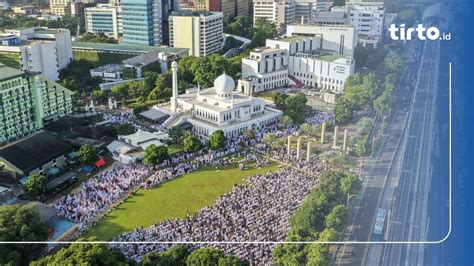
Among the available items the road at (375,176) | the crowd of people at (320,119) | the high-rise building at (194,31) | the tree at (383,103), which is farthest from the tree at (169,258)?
the high-rise building at (194,31)

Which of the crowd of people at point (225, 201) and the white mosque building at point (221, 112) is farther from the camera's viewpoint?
the white mosque building at point (221, 112)

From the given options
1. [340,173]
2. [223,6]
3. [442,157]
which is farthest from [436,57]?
[223,6]

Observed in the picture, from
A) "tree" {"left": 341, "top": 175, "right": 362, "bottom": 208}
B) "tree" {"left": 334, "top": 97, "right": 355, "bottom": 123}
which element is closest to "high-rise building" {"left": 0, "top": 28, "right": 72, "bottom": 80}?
"tree" {"left": 334, "top": 97, "right": 355, "bottom": 123}

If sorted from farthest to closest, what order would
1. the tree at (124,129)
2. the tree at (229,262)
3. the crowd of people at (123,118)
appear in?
1. the crowd of people at (123,118)
2. the tree at (124,129)
3. the tree at (229,262)

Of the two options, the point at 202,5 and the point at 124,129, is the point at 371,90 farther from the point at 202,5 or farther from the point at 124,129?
the point at 202,5

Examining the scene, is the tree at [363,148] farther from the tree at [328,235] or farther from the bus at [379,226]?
the tree at [328,235]

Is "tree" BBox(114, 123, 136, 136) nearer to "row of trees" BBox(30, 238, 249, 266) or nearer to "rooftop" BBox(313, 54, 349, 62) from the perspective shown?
"row of trees" BBox(30, 238, 249, 266)

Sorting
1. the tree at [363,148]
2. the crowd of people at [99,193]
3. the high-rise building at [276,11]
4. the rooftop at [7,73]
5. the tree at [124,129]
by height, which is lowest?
the crowd of people at [99,193]
